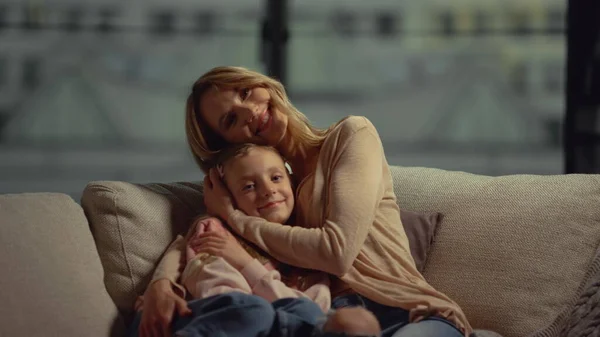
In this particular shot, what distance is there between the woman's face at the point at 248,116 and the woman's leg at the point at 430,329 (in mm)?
576

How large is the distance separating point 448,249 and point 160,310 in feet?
2.50

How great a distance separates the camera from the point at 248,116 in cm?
209

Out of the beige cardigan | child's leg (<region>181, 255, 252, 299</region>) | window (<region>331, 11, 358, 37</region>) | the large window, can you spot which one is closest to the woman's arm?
the beige cardigan

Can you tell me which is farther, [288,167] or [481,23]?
[481,23]

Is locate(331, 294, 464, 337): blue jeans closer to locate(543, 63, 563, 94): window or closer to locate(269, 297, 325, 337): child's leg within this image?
locate(269, 297, 325, 337): child's leg

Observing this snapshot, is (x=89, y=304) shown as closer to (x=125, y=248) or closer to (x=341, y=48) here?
(x=125, y=248)

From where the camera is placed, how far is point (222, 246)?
6.38 feet

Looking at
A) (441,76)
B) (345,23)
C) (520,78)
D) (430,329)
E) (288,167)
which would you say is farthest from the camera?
(520,78)

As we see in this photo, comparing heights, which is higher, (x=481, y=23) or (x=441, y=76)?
(x=481, y=23)

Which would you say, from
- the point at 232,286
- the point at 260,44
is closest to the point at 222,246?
the point at 232,286

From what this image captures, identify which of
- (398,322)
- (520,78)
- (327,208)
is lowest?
(520,78)

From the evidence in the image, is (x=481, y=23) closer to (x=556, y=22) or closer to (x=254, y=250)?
(x=556, y=22)

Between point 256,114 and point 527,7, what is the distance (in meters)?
2.16

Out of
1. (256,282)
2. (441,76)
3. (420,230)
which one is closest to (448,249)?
(420,230)
